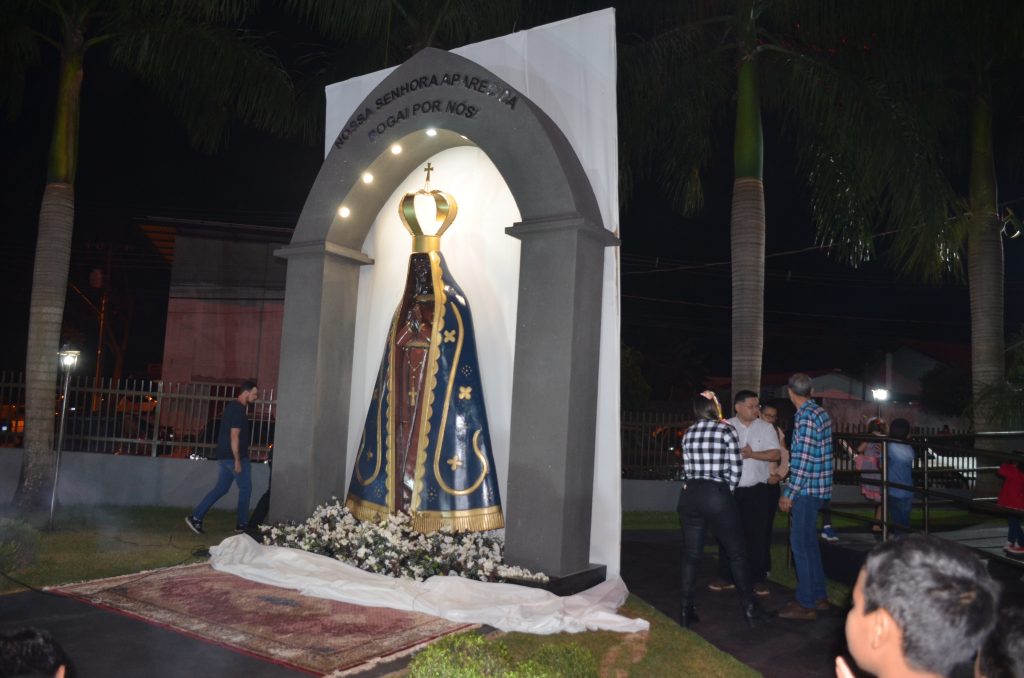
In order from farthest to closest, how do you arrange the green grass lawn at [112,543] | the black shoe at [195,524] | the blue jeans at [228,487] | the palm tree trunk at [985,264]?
the palm tree trunk at [985,264] < the black shoe at [195,524] < the blue jeans at [228,487] < the green grass lawn at [112,543]

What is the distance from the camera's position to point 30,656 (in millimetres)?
1661

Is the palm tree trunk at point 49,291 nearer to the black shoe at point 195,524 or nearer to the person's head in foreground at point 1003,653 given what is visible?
the black shoe at point 195,524

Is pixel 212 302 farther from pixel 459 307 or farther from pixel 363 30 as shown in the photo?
pixel 459 307

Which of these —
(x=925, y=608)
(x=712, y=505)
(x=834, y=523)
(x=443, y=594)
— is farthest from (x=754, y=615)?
(x=834, y=523)

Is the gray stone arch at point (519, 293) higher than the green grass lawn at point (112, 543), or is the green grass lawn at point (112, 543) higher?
the gray stone arch at point (519, 293)

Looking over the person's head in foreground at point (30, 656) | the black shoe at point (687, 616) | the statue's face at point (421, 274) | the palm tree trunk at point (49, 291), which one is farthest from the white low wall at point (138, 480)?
the person's head in foreground at point (30, 656)

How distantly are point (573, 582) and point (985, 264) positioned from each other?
29.0 ft

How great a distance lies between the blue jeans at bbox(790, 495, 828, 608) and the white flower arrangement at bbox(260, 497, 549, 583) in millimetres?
1943

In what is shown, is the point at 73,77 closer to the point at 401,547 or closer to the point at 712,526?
the point at 401,547

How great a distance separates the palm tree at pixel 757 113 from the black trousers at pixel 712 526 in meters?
4.18

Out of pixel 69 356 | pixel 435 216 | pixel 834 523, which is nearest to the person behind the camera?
pixel 435 216

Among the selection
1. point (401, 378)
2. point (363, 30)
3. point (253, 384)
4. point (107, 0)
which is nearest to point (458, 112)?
point (401, 378)

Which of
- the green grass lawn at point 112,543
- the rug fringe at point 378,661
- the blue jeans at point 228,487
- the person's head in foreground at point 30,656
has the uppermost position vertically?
the person's head in foreground at point 30,656

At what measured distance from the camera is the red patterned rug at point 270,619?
4754 millimetres
